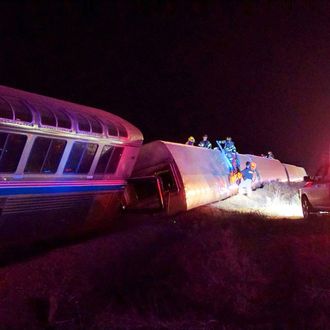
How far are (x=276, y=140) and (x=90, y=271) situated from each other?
211ft

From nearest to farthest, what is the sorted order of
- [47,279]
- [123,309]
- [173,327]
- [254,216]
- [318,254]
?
[173,327] → [123,309] → [47,279] → [318,254] → [254,216]

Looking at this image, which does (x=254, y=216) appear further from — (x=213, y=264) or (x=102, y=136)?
(x=213, y=264)

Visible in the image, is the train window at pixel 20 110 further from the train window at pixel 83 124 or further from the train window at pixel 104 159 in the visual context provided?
the train window at pixel 104 159

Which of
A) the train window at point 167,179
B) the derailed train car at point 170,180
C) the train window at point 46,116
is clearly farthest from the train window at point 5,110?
the train window at point 167,179

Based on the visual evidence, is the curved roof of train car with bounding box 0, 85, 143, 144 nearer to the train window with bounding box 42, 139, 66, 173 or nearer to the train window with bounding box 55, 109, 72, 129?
the train window with bounding box 55, 109, 72, 129

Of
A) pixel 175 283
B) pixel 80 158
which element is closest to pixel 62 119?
pixel 80 158

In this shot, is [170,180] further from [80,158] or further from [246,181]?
[246,181]

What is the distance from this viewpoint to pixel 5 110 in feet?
26.3

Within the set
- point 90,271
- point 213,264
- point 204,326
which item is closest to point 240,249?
point 213,264

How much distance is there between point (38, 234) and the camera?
31.4 ft

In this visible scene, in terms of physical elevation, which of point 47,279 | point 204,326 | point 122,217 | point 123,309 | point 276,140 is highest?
point 204,326

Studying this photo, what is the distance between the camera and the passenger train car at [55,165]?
8438mm

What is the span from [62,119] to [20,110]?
1.13 metres

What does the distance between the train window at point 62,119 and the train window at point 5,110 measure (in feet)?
4.09
